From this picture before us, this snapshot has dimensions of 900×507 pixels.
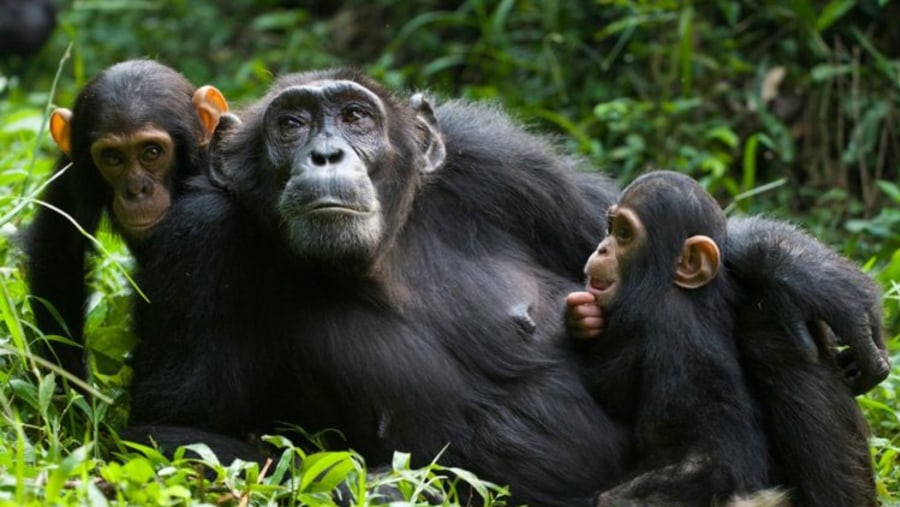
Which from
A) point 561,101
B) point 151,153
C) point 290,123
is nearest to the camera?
point 290,123

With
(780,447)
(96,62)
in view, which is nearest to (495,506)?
(780,447)

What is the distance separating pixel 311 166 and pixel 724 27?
240 inches

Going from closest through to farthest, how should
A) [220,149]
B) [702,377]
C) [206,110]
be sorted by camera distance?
[702,377], [220,149], [206,110]

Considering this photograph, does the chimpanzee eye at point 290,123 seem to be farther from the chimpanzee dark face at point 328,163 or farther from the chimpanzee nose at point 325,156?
the chimpanzee nose at point 325,156

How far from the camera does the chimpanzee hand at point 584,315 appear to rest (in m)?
6.62

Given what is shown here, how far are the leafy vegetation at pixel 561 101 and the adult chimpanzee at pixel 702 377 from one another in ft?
2.39

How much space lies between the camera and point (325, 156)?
20.7ft

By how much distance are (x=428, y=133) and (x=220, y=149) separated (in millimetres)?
992

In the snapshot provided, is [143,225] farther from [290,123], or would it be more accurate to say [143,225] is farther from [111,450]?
[111,450]

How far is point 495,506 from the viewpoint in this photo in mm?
6301

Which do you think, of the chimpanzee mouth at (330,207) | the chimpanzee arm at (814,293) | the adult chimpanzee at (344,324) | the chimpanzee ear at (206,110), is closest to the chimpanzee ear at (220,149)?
the adult chimpanzee at (344,324)

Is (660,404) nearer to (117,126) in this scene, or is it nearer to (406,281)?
(406,281)

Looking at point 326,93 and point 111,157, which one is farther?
point 111,157

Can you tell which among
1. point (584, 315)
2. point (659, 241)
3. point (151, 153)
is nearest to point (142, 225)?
point (151, 153)
